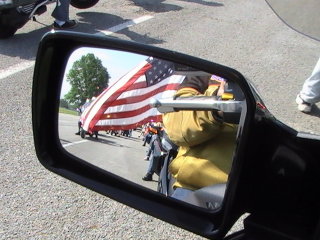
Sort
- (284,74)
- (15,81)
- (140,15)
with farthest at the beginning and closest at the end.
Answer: (140,15)
(284,74)
(15,81)

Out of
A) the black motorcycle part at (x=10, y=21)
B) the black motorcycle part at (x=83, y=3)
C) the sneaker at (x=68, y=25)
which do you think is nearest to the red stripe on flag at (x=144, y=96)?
the black motorcycle part at (x=10, y=21)

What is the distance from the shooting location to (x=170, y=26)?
7445 millimetres

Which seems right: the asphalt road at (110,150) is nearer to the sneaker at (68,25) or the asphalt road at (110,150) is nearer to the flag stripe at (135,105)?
the flag stripe at (135,105)

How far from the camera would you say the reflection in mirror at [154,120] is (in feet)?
3.66

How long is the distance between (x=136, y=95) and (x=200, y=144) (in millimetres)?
212

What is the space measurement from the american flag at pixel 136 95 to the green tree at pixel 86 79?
0.12 feet

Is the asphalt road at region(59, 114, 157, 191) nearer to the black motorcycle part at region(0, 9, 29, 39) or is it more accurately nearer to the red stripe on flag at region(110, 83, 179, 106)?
the red stripe on flag at region(110, 83, 179, 106)

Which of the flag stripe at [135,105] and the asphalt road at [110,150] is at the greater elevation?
the flag stripe at [135,105]

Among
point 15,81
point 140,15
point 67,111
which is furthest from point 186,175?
point 140,15

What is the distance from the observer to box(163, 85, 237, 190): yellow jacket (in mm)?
1121

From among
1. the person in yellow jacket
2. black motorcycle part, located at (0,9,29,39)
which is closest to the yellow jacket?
the person in yellow jacket

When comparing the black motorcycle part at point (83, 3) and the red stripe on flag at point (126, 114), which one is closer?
the red stripe on flag at point (126, 114)

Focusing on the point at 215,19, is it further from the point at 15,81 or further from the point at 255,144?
the point at 255,144

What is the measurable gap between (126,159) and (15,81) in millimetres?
4025
